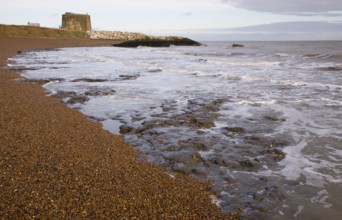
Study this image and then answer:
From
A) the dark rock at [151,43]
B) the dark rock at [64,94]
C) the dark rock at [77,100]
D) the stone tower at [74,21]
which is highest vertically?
the stone tower at [74,21]

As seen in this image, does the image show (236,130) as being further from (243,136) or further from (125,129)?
(125,129)

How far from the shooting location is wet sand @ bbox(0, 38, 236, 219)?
3918 mm

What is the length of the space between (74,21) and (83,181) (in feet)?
347

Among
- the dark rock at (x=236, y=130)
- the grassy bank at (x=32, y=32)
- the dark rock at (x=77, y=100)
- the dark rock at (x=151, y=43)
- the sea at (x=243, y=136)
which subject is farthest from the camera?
the dark rock at (x=151, y=43)

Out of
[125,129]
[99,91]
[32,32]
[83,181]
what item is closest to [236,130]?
[125,129]

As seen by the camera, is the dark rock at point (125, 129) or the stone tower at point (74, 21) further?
the stone tower at point (74, 21)

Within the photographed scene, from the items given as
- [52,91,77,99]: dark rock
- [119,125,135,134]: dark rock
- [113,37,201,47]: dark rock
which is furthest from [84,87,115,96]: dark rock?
[113,37,201,47]: dark rock

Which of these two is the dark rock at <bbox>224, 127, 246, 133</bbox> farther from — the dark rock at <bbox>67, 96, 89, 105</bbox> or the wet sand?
the dark rock at <bbox>67, 96, 89, 105</bbox>

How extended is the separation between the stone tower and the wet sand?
101 meters

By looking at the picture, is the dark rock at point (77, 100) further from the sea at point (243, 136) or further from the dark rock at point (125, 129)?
the dark rock at point (125, 129)

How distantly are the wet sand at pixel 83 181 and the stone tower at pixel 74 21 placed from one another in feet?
333

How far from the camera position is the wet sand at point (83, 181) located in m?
3.92

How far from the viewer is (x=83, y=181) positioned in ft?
15.3

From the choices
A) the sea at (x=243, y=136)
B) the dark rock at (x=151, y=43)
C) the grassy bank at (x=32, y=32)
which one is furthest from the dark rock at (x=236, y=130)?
the grassy bank at (x=32, y=32)
